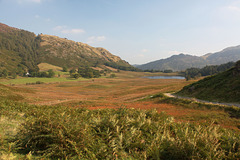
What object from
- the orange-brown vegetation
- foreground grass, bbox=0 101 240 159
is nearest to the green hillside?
the orange-brown vegetation

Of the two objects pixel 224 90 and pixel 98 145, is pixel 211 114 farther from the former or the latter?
pixel 98 145

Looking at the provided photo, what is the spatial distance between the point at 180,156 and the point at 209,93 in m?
29.1

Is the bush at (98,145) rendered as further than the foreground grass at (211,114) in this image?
No

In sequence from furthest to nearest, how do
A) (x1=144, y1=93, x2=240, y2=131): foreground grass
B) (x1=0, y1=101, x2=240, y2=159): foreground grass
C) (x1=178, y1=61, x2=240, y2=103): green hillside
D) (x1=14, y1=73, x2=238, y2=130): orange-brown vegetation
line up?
(x1=178, y1=61, x2=240, y2=103): green hillside < (x1=14, y1=73, x2=238, y2=130): orange-brown vegetation < (x1=144, y1=93, x2=240, y2=131): foreground grass < (x1=0, y1=101, x2=240, y2=159): foreground grass

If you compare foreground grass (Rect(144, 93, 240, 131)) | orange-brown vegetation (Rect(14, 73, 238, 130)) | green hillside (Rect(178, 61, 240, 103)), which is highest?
green hillside (Rect(178, 61, 240, 103))

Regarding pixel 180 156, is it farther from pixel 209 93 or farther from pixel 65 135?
pixel 209 93

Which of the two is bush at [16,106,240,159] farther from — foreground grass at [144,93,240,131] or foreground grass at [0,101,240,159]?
foreground grass at [144,93,240,131]

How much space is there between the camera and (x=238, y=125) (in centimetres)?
1359

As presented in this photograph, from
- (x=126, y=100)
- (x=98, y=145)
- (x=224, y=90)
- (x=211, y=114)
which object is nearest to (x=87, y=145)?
(x=98, y=145)

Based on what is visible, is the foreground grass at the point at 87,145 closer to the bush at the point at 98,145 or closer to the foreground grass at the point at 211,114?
the bush at the point at 98,145

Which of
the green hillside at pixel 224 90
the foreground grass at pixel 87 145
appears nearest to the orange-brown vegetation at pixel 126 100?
the foreground grass at pixel 87 145

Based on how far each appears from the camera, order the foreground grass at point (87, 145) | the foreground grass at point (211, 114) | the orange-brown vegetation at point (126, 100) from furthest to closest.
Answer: the orange-brown vegetation at point (126, 100) → the foreground grass at point (211, 114) → the foreground grass at point (87, 145)

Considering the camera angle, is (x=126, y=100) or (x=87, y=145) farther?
(x=126, y=100)

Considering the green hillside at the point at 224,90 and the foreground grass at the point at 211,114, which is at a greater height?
the green hillside at the point at 224,90
